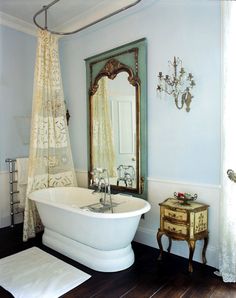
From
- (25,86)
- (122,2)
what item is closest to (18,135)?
(25,86)

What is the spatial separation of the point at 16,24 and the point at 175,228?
12.2 feet

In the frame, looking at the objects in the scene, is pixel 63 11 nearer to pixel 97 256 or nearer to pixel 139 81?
pixel 139 81

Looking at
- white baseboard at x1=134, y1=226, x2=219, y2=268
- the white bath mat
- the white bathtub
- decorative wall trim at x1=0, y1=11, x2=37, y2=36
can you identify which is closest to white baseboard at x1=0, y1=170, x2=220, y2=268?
white baseboard at x1=134, y1=226, x2=219, y2=268

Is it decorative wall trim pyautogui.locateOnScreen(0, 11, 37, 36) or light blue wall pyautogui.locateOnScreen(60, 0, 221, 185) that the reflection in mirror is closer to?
light blue wall pyautogui.locateOnScreen(60, 0, 221, 185)

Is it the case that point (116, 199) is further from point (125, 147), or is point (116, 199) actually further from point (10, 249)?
point (10, 249)

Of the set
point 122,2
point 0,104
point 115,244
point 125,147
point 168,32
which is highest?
point 122,2

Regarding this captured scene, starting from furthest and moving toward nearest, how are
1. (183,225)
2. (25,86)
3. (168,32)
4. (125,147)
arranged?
1. (25,86)
2. (125,147)
3. (168,32)
4. (183,225)

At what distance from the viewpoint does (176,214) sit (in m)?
2.56

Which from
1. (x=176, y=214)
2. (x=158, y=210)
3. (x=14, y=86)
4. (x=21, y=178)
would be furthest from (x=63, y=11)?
(x=176, y=214)

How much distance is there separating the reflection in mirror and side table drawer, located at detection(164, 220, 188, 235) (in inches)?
30.4

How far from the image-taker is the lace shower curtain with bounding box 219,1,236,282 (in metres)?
2.27

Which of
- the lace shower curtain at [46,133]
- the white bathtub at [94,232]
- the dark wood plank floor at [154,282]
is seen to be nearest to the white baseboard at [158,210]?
the dark wood plank floor at [154,282]

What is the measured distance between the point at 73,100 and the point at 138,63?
4.75 feet

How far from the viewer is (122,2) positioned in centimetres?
326
